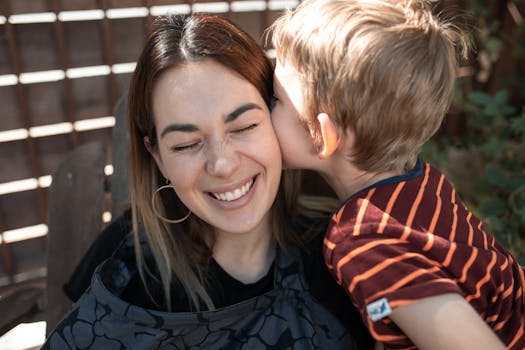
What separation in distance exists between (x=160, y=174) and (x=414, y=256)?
0.77 m

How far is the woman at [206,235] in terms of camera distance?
1.35 metres

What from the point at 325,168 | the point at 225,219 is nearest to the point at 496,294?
the point at 325,168

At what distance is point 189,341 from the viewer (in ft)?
4.68

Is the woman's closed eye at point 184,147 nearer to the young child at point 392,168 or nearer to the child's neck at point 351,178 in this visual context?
the young child at point 392,168

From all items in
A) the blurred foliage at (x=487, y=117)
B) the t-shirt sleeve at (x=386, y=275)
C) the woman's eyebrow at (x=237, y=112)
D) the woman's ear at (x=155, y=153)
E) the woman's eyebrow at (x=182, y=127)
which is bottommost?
the blurred foliage at (x=487, y=117)

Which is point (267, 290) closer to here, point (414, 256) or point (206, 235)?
point (206, 235)

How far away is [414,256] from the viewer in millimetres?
1198

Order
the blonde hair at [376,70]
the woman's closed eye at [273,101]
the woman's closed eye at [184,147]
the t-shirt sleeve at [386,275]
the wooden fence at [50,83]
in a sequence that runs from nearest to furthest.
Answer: the t-shirt sleeve at [386,275], the blonde hair at [376,70], the woman's closed eye at [184,147], the woman's closed eye at [273,101], the wooden fence at [50,83]

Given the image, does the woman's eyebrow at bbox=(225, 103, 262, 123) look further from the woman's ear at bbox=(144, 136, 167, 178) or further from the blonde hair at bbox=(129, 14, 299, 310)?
the woman's ear at bbox=(144, 136, 167, 178)

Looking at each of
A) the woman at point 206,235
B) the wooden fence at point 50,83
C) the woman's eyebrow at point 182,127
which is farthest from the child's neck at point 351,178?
the wooden fence at point 50,83

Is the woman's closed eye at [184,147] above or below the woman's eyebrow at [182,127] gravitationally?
below

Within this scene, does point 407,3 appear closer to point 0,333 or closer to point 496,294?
point 496,294

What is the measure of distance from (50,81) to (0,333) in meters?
1.16

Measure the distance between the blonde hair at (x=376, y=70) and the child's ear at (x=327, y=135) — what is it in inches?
0.6
